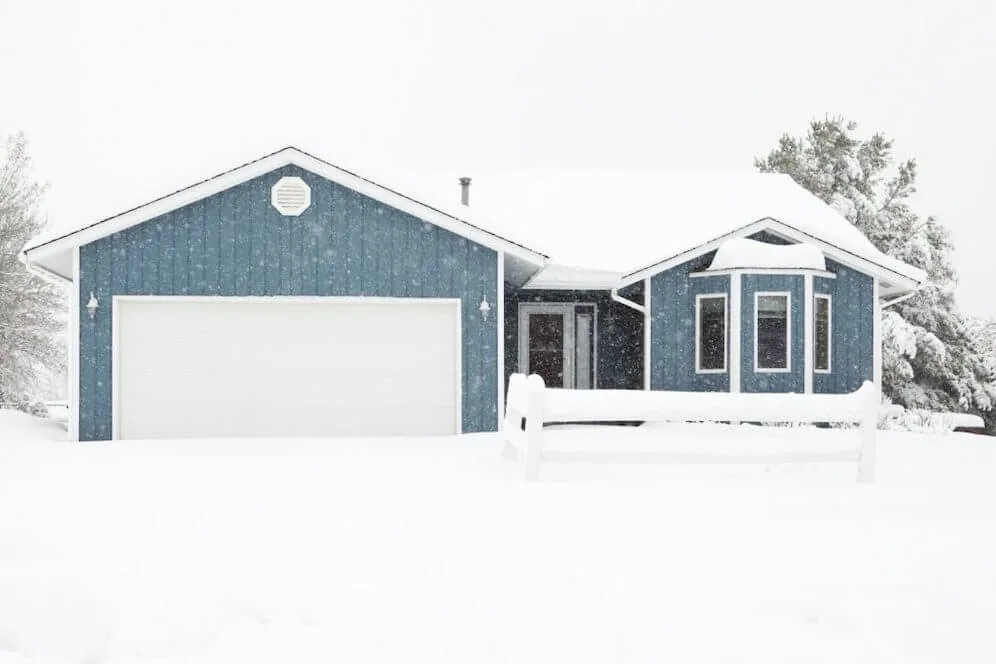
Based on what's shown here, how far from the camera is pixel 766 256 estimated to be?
17.6m

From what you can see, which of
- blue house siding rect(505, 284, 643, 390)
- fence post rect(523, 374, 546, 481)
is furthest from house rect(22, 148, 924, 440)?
fence post rect(523, 374, 546, 481)

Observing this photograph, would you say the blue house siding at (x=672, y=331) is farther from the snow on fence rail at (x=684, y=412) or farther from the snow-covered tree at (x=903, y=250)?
the snow-covered tree at (x=903, y=250)

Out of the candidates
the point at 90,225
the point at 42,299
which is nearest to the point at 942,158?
the point at 42,299

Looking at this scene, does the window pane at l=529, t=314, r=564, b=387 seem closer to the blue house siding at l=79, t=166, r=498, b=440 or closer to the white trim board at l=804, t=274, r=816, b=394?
the white trim board at l=804, t=274, r=816, b=394

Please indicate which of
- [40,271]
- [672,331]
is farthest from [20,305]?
[672,331]

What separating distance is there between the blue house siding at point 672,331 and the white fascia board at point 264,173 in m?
4.11

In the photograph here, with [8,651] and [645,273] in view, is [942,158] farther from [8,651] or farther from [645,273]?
[8,651]

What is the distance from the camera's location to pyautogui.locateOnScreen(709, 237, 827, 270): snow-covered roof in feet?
57.8

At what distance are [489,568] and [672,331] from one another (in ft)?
43.2

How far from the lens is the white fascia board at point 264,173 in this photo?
1420 centimetres

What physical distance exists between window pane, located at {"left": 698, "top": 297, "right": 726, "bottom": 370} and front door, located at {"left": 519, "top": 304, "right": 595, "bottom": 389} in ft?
8.23

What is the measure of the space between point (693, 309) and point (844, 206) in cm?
1348

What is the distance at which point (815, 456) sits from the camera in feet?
31.6

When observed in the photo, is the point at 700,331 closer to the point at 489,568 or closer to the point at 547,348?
the point at 547,348
